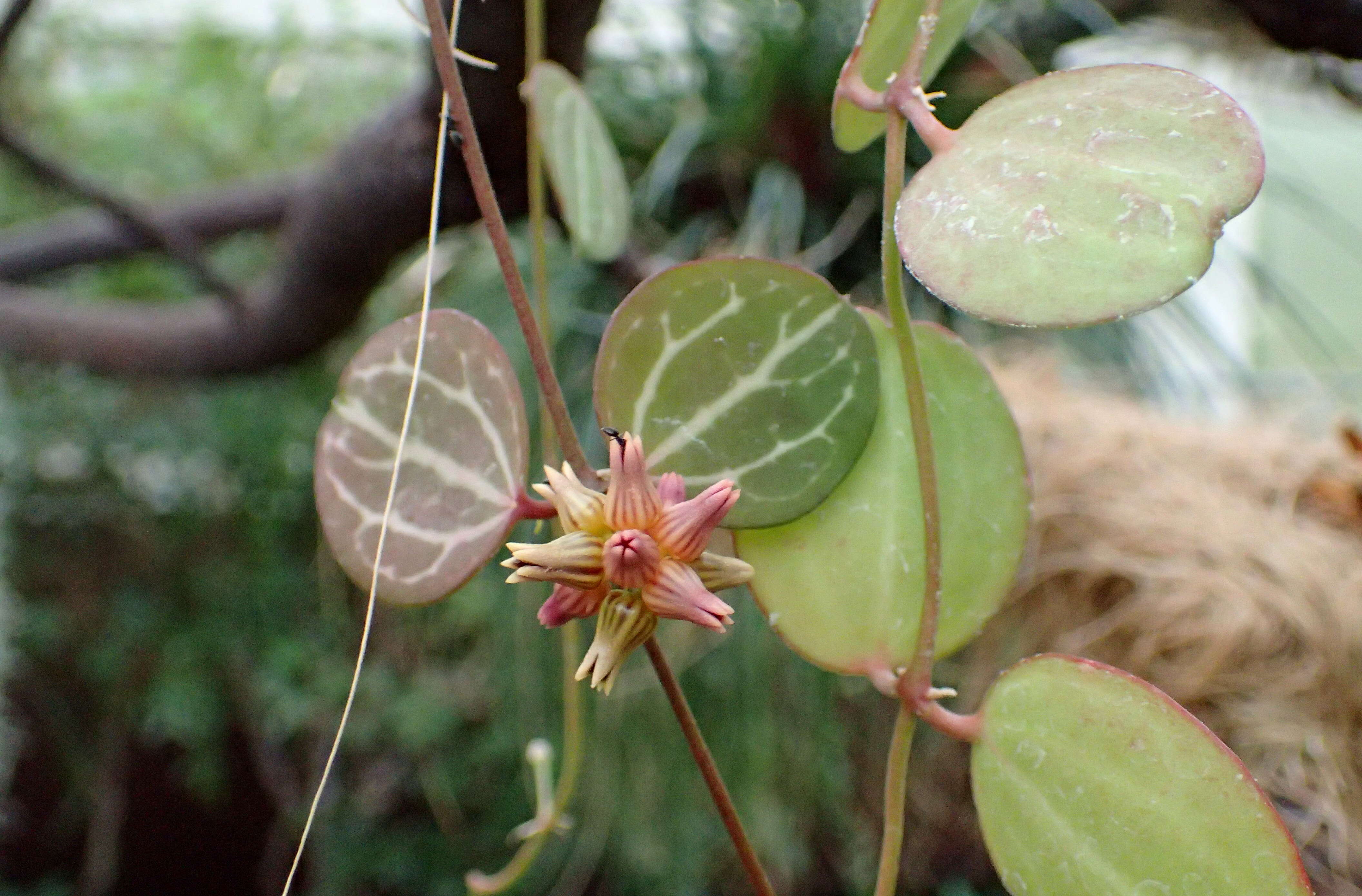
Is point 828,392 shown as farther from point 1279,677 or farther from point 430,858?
point 430,858

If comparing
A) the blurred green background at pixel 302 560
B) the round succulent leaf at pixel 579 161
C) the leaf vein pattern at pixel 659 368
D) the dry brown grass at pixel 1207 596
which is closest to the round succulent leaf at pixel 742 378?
the leaf vein pattern at pixel 659 368

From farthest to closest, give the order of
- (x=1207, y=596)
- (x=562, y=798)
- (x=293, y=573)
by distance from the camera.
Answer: (x=293, y=573), (x=1207, y=596), (x=562, y=798)

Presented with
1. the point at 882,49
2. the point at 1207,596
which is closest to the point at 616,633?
the point at 882,49

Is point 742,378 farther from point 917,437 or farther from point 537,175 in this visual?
point 537,175

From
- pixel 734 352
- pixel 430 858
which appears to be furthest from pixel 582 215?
pixel 430 858

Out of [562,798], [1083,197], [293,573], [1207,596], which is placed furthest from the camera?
[293,573]

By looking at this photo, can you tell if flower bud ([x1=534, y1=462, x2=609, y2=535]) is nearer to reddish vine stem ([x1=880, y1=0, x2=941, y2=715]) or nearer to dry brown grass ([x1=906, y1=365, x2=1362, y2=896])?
reddish vine stem ([x1=880, y1=0, x2=941, y2=715])

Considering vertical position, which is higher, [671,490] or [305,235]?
[671,490]
